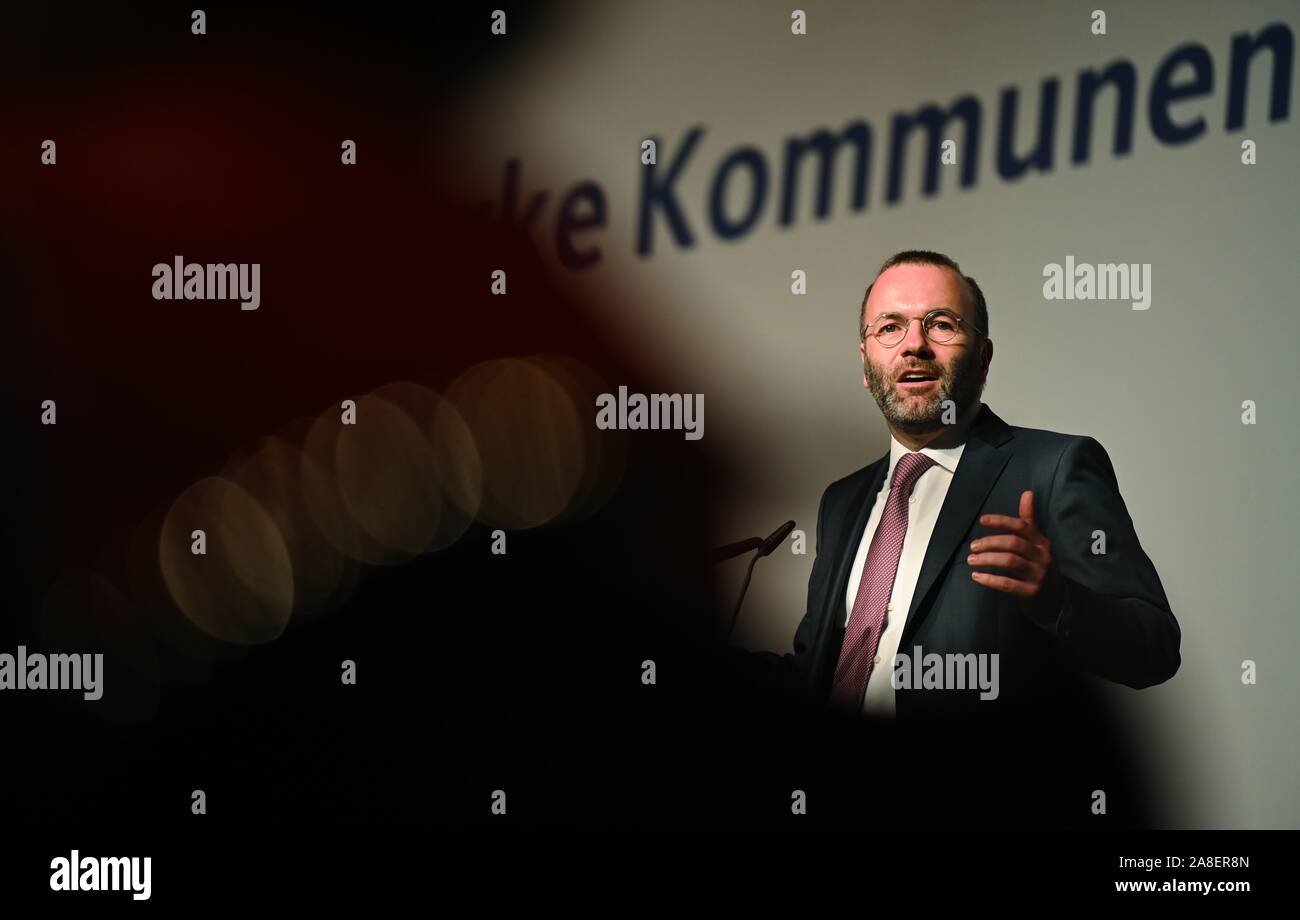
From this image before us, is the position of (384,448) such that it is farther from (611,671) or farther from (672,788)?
(672,788)

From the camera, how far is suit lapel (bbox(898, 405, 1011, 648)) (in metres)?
2.88

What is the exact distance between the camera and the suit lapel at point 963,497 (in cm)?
288

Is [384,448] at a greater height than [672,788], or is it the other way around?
[384,448]

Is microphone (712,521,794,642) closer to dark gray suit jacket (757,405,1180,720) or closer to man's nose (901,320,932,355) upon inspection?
dark gray suit jacket (757,405,1180,720)

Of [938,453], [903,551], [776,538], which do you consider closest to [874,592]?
[903,551]

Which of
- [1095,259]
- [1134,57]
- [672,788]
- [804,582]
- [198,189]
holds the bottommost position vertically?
[672,788]

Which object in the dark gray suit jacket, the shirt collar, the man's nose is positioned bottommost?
the dark gray suit jacket

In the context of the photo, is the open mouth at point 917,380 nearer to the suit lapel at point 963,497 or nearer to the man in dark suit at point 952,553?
the man in dark suit at point 952,553

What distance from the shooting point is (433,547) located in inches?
117

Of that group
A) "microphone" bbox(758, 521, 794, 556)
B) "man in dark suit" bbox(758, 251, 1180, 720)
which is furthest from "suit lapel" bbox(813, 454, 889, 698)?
"microphone" bbox(758, 521, 794, 556)

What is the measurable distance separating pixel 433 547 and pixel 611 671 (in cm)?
60

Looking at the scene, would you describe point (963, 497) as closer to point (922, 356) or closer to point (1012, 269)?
point (922, 356)

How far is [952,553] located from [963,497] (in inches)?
6.1
